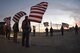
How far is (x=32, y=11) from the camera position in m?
13.6

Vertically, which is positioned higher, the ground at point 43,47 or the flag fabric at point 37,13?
the flag fabric at point 37,13

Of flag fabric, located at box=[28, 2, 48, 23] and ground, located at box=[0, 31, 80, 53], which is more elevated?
flag fabric, located at box=[28, 2, 48, 23]

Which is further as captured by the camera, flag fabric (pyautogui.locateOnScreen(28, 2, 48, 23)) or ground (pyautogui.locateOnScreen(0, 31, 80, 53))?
flag fabric (pyautogui.locateOnScreen(28, 2, 48, 23))

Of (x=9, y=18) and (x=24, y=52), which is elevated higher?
(x=9, y=18)

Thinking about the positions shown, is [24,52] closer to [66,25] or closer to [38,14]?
[38,14]

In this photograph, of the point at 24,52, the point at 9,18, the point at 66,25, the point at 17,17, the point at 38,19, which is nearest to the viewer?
the point at 24,52

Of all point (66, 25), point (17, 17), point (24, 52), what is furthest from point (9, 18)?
point (66, 25)

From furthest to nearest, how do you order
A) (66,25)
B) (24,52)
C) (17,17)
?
(66,25) → (17,17) → (24,52)

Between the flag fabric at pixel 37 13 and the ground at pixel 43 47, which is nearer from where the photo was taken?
the ground at pixel 43 47

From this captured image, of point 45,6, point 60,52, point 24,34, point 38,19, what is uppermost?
point 45,6

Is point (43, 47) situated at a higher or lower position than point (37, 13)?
lower

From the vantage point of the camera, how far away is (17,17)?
62.1 ft

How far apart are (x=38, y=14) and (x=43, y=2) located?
122 cm

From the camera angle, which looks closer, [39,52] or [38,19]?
[39,52]
